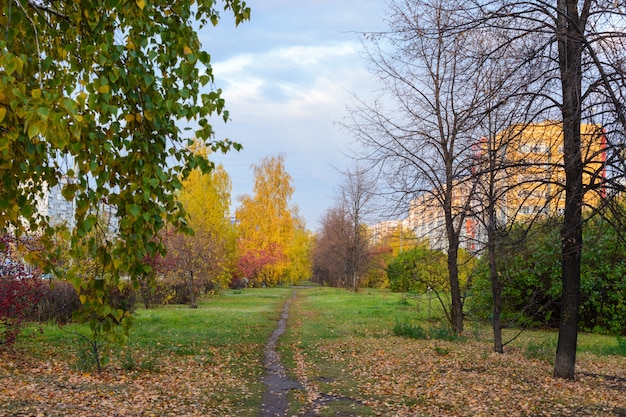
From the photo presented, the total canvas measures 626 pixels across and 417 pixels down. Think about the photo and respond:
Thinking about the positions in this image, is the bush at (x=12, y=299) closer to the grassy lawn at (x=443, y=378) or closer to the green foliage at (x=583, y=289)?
the grassy lawn at (x=443, y=378)

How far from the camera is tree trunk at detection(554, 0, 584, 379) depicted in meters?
7.43

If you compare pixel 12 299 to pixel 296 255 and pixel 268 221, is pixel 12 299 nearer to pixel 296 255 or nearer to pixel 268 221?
pixel 268 221

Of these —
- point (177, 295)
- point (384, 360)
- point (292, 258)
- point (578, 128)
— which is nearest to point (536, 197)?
point (578, 128)

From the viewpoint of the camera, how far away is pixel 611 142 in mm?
7293

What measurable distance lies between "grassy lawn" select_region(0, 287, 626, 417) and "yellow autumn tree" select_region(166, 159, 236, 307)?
30.7ft

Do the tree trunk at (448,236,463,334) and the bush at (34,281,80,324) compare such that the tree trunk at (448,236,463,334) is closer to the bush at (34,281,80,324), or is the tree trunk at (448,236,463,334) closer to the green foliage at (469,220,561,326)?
the green foliage at (469,220,561,326)

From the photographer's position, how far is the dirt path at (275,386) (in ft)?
24.6

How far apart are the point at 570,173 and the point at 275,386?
19.8 ft

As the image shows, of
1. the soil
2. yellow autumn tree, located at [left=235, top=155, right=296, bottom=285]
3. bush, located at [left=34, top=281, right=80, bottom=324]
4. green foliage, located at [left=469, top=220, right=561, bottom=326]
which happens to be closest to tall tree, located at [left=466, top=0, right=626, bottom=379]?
the soil

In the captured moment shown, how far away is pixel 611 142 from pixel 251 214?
4470cm

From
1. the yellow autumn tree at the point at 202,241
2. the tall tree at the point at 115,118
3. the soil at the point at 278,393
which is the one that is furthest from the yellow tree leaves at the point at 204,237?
the tall tree at the point at 115,118

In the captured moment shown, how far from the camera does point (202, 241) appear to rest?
27297mm

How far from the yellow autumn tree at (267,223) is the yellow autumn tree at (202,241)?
34.1ft

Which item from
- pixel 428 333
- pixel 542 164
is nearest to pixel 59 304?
pixel 428 333
